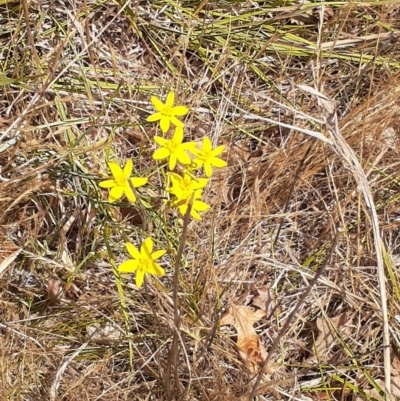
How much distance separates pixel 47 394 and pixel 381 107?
1.19m

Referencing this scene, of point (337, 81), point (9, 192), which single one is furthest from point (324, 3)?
point (9, 192)

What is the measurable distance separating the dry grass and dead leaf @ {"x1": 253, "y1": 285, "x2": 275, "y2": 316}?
19 mm

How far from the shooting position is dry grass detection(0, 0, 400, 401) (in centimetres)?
144

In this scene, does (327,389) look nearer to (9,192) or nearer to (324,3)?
(9,192)

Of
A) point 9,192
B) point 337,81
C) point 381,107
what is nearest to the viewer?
point 9,192

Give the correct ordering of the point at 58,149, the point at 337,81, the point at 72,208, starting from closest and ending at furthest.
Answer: the point at 58,149 → the point at 72,208 → the point at 337,81

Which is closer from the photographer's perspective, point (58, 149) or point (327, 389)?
point (58, 149)

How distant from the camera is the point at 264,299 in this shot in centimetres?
161

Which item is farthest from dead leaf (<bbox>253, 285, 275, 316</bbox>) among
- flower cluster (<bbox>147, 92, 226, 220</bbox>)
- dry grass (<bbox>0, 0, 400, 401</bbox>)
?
flower cluster (<bbox>147, 92, 226, 220</bbox>)

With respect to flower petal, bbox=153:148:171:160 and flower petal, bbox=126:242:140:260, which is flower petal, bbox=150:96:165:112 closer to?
flower petal, bbox=153:148:171:160

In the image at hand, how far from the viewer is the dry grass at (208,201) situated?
144 cm

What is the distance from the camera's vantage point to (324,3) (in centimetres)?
173

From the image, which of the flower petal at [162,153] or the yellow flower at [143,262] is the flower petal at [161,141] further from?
the yellow flower at [143,262]

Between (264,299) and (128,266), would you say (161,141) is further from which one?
(264,299)
